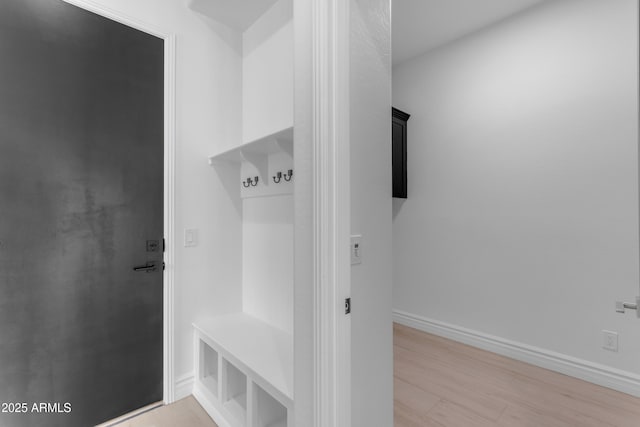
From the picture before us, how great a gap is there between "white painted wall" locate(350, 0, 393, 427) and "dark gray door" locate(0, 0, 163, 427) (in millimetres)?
1394

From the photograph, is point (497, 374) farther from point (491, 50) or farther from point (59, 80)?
point (59, 80)

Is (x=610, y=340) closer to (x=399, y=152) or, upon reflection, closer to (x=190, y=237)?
(x=399, y=152)

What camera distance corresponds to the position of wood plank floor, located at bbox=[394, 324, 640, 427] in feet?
5.62

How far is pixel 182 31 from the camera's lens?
1.97m

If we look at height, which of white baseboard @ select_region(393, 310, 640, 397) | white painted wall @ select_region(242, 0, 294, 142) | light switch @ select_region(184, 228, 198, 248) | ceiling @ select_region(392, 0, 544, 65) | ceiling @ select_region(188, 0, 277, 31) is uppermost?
ceiling @ select_region(392, 0, 544, 65)

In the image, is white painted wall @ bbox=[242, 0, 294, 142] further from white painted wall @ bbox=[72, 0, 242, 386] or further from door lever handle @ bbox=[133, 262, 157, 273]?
Answer: door lever handle @ bbox=[133, 262, 157, 273]

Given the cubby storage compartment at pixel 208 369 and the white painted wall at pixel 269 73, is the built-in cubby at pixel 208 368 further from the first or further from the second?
the white painted wall at pixel 269 73

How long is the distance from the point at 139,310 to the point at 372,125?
1.73 m

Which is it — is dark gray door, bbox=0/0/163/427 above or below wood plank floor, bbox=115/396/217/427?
above

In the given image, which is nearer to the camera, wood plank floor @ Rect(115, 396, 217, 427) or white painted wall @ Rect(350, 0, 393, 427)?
white painted wall @ Rect(350, 0, 393, 427)

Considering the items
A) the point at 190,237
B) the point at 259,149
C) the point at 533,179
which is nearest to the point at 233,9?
the point at 259,149

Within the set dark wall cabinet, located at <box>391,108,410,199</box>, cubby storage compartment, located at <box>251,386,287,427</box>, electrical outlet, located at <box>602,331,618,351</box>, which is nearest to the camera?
cubby storage compartment, located at <box>251,386,287,427</box>

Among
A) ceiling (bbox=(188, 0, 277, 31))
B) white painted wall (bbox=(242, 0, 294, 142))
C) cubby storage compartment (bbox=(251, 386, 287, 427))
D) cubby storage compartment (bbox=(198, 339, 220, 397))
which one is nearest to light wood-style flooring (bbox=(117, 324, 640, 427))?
cubby storage compartment (bbox=(198, 339, 220, 397))

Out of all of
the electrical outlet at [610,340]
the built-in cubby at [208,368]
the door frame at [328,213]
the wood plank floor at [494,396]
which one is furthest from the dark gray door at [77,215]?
the electrical outlet at [610,340]
